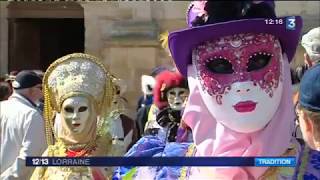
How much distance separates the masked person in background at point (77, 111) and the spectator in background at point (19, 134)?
0.81 meters

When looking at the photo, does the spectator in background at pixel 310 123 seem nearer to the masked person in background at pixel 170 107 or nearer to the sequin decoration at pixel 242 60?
the sequin decoration at pixel 242 60

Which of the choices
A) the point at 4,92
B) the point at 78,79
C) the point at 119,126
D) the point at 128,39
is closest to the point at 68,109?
the point at 78,79

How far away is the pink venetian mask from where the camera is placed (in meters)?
Result: 2.28

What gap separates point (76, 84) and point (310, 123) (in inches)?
68.2

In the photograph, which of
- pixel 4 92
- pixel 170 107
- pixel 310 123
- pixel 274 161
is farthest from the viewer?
pixel 4 92

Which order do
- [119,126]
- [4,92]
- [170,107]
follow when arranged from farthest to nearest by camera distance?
[4,92] → [170,107] → [119,126]

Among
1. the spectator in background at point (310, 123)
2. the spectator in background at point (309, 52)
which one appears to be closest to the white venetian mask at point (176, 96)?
the spectator in background at point (309, 52)

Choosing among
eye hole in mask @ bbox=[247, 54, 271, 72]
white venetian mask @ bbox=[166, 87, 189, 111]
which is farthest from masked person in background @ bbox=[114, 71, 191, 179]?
eye hole in mask @ bbox=[247, 54, 271, 72]

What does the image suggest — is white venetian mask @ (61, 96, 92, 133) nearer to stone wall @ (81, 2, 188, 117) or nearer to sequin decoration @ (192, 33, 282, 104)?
sequin decoration @ (192, 33, 282, 104)

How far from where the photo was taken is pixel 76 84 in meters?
3.90

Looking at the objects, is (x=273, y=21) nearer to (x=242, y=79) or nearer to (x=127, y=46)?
(x=242, y=79)

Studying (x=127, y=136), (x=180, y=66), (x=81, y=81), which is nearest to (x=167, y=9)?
(x=127, y=136)

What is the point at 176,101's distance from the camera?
524 cm

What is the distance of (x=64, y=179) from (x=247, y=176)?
1.61 m
